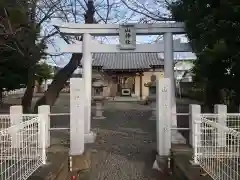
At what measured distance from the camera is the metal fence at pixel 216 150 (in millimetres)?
4457

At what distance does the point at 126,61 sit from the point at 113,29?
24.4m

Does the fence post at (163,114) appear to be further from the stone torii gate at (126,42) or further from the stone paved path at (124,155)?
the stone torii gate at (126,42)

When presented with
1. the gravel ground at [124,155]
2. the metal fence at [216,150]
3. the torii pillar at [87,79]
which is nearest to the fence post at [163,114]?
the gravel ground at [124,155]

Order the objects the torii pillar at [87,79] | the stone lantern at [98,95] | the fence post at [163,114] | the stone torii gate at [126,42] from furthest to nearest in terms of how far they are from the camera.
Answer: the stone lantern at [98,95]
the stone torii gate at [126,42]
the torii pillar at [87,79]
the fence post at [163,114]

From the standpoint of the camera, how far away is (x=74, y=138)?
7453mm

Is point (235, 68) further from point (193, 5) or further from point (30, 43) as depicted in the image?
point (30, 43)

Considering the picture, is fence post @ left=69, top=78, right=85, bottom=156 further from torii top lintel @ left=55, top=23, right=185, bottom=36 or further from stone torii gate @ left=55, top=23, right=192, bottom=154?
torii top lintel @ left=55, top=23, right=185, bottom=36

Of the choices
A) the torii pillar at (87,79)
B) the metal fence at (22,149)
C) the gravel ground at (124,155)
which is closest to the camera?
the metal fence at (22,149)

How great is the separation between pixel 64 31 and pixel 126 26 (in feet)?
6.13

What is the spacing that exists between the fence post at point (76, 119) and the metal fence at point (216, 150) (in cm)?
268

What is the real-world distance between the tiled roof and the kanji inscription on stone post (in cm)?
2180

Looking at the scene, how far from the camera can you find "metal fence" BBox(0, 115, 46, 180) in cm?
476

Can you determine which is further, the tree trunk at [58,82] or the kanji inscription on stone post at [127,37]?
the tree trunk at [58,82]

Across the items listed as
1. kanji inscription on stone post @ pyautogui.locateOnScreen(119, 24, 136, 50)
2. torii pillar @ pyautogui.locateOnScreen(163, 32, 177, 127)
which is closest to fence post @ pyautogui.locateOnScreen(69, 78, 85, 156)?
kanji inscription on stone post @ pyautogui.locateOnScreen(119, 24, 136, 50)
